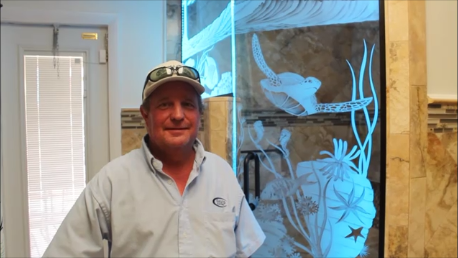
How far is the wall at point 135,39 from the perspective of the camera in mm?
2434

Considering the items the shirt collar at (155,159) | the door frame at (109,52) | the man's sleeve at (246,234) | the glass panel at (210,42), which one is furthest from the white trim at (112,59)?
the man's sleeve at (246,234)

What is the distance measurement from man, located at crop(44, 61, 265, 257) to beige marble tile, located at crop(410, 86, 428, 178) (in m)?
0.58

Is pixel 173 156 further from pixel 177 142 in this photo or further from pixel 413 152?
pixel 413 152

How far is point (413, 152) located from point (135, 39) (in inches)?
72.6

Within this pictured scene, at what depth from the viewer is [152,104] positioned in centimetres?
116

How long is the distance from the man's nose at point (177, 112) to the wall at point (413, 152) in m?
0.70

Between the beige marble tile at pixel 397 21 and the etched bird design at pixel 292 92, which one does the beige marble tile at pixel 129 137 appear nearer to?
the etched bird design at pixel 292 92

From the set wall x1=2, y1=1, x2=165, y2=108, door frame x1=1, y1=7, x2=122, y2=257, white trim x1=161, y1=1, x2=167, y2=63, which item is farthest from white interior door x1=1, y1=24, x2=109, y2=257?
white trim x1=161, y1=1, x2=167, y2=63

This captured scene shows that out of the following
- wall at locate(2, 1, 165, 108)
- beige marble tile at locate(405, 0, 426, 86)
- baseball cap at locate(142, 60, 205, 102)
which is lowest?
baseball cap at locate(142, 60, 205, 102)

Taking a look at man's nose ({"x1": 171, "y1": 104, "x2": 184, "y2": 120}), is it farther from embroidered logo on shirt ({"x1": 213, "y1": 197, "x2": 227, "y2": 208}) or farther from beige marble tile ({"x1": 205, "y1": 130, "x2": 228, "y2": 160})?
beige marble tile ({"x1": 205, "y1": 130, "x2": 228, "y2": 160})

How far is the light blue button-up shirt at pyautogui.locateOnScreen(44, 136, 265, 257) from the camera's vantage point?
1.02 meters

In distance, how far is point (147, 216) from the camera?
3.43ft

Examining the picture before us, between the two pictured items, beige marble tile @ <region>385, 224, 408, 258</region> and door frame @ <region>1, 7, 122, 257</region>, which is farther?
door frame @ <region>1, 7, 122, 257</region>

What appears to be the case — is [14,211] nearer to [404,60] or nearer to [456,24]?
[404,60]
